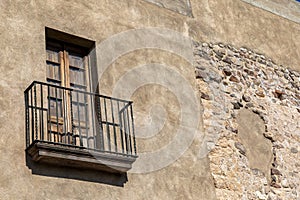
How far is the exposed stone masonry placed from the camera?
33.6 ft

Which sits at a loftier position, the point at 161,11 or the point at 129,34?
the point at 161,11

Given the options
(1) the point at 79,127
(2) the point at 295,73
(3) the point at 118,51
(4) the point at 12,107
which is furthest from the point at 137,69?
(2) the point at 295,73

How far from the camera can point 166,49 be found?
34.4 ft

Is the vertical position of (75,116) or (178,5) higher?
(178,5)

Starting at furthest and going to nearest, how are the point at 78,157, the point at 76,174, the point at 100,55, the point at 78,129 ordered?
the point at 100,55, the point at 78,129, the point at 76,174, the point at 78,157

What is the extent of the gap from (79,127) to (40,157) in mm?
868

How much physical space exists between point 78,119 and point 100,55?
53.2 inches

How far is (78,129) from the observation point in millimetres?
8758

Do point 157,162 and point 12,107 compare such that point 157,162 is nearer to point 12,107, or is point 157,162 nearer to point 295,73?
point 12,107

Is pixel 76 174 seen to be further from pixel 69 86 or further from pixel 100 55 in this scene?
pixel 100 55

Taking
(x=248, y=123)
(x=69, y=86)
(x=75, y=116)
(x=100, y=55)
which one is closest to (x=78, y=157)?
(x=75, y=116)

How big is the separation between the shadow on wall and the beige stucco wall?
3 centimetres

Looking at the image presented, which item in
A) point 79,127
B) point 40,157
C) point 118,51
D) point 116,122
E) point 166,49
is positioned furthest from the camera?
point 166,49

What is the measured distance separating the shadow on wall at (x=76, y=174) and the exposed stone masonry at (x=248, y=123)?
200 centimetres
